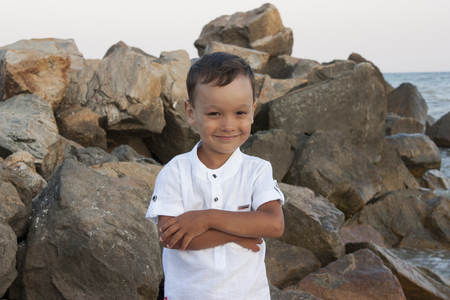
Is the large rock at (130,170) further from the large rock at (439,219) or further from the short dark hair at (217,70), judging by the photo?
the large rock at (439,219)

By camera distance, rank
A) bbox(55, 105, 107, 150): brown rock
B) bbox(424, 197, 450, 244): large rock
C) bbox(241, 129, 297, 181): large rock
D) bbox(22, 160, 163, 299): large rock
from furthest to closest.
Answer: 1. bbox(424, 197, 450, 244): large rock
2. bbox(241, 129, 297, 181): large rock
3. bbox(55, 105, 107, 150): brown rock
4. bbox(22, 160, 163, 299): large rock

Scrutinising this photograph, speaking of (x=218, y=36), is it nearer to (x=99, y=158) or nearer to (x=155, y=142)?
(x=155, y=142)

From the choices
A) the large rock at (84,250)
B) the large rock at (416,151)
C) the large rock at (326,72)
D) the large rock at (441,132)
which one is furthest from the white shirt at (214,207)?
the large rock at (441,132)

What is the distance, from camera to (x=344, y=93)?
23.4 feet

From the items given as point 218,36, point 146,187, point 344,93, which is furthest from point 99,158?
point 218,36

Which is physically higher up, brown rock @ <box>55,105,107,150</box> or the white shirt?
the white shirt

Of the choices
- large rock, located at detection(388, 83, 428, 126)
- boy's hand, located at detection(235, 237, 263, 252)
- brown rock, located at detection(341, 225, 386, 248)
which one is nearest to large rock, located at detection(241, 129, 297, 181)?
brown rock, located at detection(341, 225, 386, 248)

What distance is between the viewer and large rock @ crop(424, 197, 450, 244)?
20.5 feet

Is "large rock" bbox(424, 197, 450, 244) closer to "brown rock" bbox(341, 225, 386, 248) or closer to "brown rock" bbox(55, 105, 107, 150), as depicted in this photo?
"brown rock" bbox(341, 225, 386, 248)

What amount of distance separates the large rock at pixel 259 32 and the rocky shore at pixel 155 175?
0.96m

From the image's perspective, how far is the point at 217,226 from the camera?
1.44 m

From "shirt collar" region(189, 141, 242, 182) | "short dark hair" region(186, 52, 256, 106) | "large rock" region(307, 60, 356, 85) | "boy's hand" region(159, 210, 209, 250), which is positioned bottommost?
"large rock" region(307, 60, 356, 85)

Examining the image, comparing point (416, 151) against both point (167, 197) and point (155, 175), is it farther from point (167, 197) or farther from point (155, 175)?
point (167, 197)

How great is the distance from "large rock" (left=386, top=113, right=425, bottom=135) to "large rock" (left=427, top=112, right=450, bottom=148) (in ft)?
9.98
